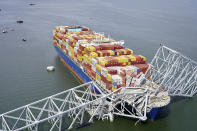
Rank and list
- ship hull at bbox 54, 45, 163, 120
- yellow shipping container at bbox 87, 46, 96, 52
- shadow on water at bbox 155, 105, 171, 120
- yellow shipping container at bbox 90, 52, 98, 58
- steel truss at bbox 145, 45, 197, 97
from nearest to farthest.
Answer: ship hull at bbox 54, 45, 163, 120, steel truss at bbox 145, 45, 197, 97, shadow on water at bbox 155, 105, 171, 120, yellow shipping container at bbox 90, 52, 98, 58, yellow shipping container at bbox 87, 46, 96, 52

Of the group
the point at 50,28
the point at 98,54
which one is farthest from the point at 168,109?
the point at 50,28

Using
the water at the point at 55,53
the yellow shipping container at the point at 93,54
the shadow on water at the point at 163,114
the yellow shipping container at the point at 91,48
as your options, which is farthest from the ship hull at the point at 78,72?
the yellow shipping container at the point at 91,48

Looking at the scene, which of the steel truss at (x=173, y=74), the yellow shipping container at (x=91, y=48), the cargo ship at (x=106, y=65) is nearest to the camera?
the steel truss at (x=173, y=74)

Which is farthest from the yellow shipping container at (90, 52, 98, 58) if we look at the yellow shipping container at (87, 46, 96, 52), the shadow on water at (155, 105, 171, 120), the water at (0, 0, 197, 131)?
the shadow on water at (155, 105, 171, 120)

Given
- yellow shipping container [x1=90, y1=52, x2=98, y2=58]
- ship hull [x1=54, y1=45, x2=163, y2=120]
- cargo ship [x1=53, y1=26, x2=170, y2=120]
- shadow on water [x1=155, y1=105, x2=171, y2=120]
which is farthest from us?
yellow shipping container [x1=90, y1=52, x2=98, y2=58]

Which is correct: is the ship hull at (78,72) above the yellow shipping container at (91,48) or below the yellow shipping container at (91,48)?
below

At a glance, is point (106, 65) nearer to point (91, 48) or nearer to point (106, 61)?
point (106, 61)

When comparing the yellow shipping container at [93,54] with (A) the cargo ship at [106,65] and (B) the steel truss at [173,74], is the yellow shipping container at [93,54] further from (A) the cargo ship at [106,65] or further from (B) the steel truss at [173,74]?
(B) the steel truss at [173,74]

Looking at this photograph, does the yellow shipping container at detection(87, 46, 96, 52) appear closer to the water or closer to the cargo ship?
the cargo ship

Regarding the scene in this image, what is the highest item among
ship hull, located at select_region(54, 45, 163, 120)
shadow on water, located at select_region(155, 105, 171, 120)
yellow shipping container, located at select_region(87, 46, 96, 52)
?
yellow shipping container, located at select_region(87, 46, 96, 52)
